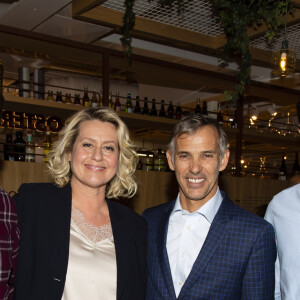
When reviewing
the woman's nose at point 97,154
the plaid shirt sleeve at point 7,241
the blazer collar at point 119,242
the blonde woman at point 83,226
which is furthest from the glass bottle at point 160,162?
Answer: the plaid shirt sleeve at point 7,241

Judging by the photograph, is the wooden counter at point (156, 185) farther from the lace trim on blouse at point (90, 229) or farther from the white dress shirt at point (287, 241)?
the white dress shirt at point (287, 241)

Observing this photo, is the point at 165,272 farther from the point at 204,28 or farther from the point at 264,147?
the point at 264,147

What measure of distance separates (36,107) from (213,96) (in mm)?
3676

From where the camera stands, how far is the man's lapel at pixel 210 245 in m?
1.71

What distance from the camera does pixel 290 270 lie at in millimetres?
1702

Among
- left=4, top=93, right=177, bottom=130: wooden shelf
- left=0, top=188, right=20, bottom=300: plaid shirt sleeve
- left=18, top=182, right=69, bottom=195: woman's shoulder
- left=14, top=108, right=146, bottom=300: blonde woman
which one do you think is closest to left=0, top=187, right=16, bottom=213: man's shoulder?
left=0, top=188, right=20, bottom=300: plaid shirt sleeve

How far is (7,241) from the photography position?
1.41m

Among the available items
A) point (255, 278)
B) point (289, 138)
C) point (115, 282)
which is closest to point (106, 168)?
point (115, 282)

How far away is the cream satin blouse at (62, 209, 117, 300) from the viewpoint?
1.75 m

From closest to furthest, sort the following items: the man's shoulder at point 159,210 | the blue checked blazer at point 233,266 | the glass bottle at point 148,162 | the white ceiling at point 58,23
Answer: the blue checked blazer at point 233,266 < the man's shoulder at point 159,210 < the white ceiling at point 58,23 < the glass bottle at point 148,162

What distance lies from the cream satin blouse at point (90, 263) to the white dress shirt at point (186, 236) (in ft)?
0.86

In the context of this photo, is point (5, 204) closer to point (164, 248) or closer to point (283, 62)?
point (164, 248)

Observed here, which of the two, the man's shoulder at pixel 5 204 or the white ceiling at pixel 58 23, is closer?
the man's shoulder at pixel 5 204

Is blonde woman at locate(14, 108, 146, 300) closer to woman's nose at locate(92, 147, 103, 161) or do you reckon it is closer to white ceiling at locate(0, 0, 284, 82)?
woman's nose at locate(92, 147, 103, 161)
